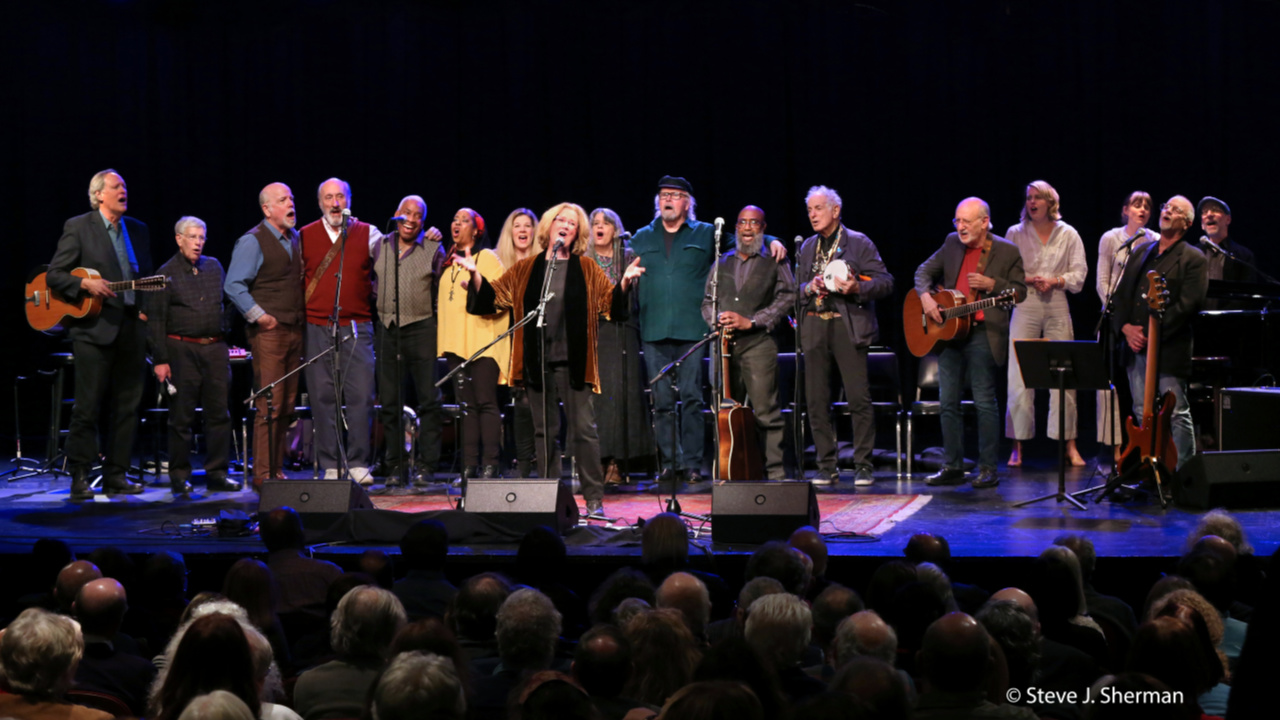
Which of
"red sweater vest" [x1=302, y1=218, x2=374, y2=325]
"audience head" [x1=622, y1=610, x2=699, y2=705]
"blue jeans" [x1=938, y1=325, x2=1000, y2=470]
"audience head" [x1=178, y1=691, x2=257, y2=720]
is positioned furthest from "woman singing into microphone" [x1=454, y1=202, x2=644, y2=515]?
"audience head" [x1=178, y1=691, x2=257, y2=720]

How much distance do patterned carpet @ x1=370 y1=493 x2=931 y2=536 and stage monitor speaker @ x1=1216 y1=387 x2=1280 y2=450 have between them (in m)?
1.76

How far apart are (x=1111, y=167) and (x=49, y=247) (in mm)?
10101

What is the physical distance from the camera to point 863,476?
8.43 m

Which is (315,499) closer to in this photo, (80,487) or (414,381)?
(414,381)

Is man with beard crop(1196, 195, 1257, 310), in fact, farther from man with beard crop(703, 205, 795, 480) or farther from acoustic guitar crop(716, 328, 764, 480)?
acoustic guitar crop(716, 328, 764, 480)

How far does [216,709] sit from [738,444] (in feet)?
16.8

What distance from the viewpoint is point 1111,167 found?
1059cm

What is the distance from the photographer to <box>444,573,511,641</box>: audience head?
12.9 feet

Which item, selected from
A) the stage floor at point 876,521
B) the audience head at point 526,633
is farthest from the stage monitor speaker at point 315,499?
the audience head at point 526,633

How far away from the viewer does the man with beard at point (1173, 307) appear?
287 inches

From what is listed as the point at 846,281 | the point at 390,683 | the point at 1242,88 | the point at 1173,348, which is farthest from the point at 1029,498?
the point at 390,683

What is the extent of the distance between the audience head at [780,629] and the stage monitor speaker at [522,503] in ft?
9.46

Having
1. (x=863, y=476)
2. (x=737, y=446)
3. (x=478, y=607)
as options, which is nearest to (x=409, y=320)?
(x=737, y=446)

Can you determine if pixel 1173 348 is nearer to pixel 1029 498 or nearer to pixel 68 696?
pixel 1029 498
